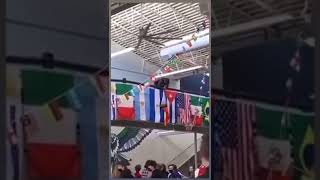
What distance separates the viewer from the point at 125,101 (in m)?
10.5

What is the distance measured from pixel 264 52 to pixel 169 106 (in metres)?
8.11

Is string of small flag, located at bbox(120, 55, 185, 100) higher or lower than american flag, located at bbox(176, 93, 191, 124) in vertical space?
higher

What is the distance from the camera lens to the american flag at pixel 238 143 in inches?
103

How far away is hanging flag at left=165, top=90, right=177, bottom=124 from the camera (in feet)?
35.3

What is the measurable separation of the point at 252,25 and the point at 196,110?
7.63m

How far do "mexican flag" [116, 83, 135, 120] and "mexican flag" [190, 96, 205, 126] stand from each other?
1035 mm

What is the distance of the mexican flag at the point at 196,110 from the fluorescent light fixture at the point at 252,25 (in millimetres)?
7010

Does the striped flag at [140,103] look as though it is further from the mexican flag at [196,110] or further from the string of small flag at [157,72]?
the mexican flag at [196,110]

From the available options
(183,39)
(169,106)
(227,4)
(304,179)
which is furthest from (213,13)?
(169,106)

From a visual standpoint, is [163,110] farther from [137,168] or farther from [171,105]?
[137,168]

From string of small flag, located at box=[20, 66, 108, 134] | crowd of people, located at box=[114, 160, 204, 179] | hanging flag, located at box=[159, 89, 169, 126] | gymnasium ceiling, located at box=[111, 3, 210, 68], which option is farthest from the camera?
hanging flag, located at box=[159, 89, 169, 126]

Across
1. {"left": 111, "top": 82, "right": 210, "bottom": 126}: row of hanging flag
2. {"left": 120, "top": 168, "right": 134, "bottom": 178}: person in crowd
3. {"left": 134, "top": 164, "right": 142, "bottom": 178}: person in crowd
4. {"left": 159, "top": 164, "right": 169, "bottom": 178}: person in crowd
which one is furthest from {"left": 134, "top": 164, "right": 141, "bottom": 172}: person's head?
{"left": 111, "top": 82, "right": 210, "bottom": 126}: row of hanging flag

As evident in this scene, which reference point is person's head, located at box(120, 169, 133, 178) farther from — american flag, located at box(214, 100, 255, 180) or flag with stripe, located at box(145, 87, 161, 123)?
american flag, located at box(214, 100, 255, 180)

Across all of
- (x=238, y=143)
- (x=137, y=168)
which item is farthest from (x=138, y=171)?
(x=238, y=143)
